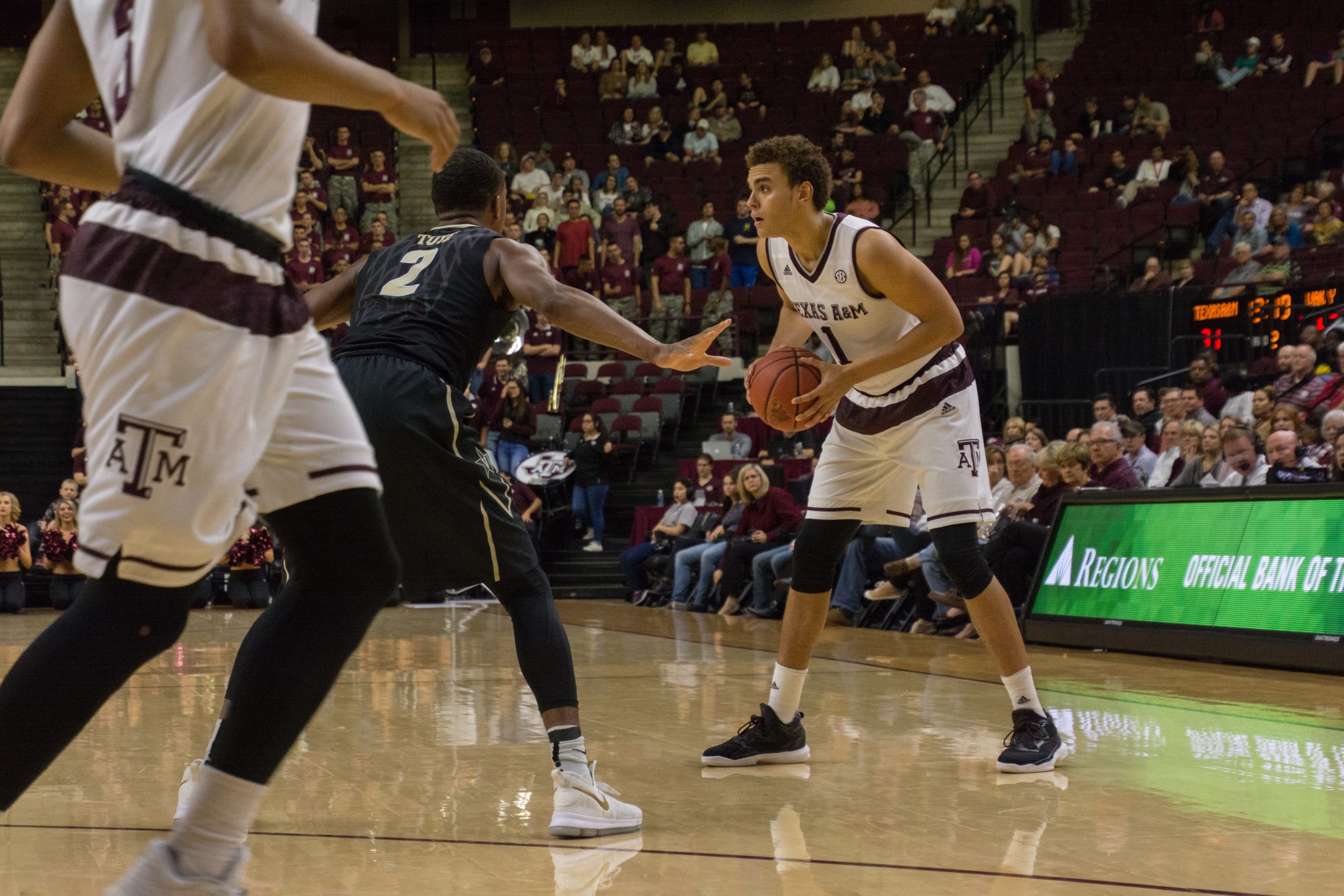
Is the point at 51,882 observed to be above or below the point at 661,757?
above

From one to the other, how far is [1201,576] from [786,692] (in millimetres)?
3740

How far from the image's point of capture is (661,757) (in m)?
4.42

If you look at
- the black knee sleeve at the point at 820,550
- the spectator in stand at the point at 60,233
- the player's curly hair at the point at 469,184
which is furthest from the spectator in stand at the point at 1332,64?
the player's curly hair at the point at 469,184

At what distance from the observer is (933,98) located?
795 inches

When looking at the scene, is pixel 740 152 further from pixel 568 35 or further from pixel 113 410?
pixel 113 410

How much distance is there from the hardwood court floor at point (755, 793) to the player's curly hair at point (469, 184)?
1.54m

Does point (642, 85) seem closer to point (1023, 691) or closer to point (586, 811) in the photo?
point (1023, 691)

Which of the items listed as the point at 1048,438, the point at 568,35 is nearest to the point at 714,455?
the point at 1048,438

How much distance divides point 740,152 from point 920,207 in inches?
103

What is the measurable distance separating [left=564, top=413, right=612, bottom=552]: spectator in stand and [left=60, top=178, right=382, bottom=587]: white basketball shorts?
1173 centimetres

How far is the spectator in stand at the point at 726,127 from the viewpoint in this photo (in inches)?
790

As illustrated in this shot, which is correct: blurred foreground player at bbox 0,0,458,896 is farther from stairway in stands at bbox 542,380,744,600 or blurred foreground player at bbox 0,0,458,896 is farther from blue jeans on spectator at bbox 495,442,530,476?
blue jeans on spectator at bbox 495,442,530,476

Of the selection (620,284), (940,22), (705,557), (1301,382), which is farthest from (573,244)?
(1301,382)

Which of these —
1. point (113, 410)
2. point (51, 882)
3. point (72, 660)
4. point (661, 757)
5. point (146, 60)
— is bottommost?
point (661, 757)
